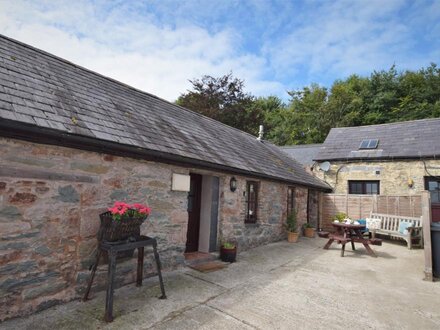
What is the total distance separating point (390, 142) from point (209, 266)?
1397 cm

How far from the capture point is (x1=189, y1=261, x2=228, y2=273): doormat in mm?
6305

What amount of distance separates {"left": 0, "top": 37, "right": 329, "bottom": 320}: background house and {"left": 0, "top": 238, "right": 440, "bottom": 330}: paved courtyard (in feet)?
1.98

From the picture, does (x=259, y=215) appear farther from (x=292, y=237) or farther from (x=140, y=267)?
(x=140, y=267)

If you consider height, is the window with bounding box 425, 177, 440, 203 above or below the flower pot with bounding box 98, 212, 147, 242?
above

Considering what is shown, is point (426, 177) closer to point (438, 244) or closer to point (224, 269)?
point (438, 244)

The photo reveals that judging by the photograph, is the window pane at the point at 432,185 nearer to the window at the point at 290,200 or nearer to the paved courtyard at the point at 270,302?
the window at the point at 290,200

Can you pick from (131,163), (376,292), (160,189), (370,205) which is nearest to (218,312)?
(160,189)

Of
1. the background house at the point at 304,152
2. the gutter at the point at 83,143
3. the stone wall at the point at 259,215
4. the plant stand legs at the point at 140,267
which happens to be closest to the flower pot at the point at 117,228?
the plant stand legs at the point at 140,267

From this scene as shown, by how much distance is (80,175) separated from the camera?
4500 mm

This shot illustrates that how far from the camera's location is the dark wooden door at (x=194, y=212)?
7.53 meters

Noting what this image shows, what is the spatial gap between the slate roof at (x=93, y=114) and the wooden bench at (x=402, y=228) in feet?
20.5

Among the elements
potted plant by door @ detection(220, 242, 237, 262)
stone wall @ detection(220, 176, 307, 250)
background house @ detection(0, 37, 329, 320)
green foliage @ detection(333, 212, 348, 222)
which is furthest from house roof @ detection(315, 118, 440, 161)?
potted plant by door @ detection(220, 242, 237, 262)

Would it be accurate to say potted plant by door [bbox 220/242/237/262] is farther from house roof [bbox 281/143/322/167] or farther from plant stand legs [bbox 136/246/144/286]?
house roof [bbox 281/143/322/167]

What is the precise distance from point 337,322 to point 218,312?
1.77 meters
